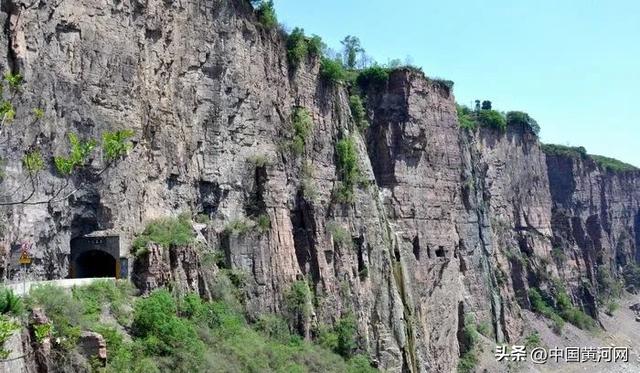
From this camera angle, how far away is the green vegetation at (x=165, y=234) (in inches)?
936

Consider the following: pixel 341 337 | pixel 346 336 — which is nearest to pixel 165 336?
pixel 341 337

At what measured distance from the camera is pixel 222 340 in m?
23.8

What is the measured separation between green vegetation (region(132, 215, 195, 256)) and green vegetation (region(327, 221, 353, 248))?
9.31 meters

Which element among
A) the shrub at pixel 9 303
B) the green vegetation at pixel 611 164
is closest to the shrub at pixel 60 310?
the shrub at pixel 9 303

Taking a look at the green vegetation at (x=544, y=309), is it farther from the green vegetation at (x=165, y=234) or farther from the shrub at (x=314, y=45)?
the green vegetation at (x=165, y=234)

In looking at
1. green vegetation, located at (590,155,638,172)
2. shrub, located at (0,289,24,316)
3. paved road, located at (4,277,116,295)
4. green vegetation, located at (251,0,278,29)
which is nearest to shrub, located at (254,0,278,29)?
green vegetation, located at (251,0,278,29)

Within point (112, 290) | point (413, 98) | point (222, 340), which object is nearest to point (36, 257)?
point (112, 290)

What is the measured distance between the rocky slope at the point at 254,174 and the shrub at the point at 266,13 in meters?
0.70

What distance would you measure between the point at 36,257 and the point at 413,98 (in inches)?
1149

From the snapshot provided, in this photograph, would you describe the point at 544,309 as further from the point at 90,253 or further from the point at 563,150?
the point at 90,253

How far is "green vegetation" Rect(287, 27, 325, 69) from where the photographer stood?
35.0m

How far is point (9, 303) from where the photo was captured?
15648mm

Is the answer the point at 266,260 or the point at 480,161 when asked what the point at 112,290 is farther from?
the point at 480,161

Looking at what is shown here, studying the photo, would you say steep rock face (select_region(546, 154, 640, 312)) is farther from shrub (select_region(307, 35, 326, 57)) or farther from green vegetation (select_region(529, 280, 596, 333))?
shrub (select_region(307, 35, 326, 57))
